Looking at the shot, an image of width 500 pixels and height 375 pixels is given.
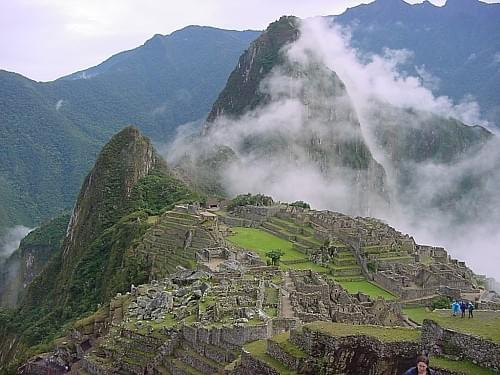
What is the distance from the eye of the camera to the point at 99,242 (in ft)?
238

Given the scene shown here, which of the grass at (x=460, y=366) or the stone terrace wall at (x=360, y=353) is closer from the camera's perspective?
the grass at (x=460, y=366)

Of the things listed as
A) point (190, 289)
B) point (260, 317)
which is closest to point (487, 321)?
point (260, 317)

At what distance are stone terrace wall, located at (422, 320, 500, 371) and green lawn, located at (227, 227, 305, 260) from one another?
36278 millimetres

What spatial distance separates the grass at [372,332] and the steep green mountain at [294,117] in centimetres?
12163

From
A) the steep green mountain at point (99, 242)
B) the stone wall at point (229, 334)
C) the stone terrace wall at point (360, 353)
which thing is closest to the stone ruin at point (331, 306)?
the stone wall at point (229, 334)

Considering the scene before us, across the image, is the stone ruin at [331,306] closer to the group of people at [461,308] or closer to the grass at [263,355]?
the grass at [263,355]

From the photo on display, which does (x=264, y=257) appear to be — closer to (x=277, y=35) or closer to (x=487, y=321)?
(x=487, y=321)

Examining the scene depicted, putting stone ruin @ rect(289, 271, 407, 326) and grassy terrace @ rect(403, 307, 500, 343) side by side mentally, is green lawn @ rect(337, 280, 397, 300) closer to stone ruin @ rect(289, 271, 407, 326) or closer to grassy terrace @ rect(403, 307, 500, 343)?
stone ruin @ rect(289, 271, 407, 326)

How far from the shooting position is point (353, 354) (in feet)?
41.8

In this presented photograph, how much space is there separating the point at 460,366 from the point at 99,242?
64.3 metres

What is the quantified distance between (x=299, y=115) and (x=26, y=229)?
6662cm

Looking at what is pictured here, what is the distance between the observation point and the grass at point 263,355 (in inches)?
543

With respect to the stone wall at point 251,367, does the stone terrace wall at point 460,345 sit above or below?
above

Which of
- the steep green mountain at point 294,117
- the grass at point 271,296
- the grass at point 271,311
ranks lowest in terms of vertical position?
the grass at point 271,311
